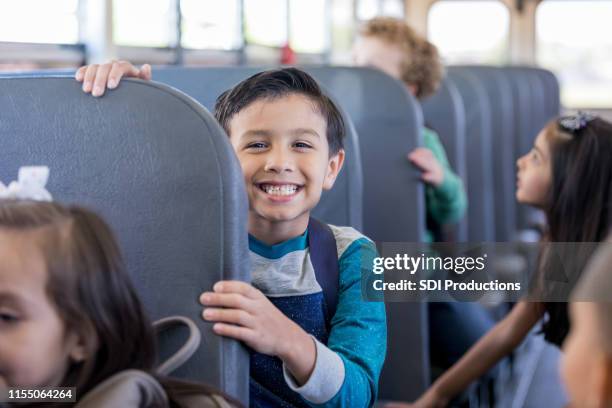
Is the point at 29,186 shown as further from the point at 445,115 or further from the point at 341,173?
the point at 445,115

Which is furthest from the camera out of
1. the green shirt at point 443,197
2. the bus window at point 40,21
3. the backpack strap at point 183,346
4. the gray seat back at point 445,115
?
the gray seat back at point 445,115

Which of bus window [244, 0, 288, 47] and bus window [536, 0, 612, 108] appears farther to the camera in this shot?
bus window [536, 0, 612, 108]

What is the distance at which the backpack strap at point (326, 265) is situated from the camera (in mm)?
956

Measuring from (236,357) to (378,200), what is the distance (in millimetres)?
991

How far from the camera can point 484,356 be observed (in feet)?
4.88

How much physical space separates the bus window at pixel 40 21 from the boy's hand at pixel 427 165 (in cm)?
85

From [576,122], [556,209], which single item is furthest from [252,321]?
[576,122]

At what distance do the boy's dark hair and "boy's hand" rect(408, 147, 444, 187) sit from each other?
0.83m

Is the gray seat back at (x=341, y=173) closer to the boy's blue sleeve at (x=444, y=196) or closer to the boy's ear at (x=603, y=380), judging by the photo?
the boy's blue sleeve at (x=444, y=196)

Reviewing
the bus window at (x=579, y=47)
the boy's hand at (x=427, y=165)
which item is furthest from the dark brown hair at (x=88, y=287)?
the bus window at (x=579, y=47)

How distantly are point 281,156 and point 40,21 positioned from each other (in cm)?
128

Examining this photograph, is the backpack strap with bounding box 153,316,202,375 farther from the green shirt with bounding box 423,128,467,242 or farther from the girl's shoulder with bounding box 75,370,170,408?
→ the green shirt with bounding box 423,128,467,242

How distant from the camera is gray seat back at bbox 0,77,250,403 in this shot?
89 cm

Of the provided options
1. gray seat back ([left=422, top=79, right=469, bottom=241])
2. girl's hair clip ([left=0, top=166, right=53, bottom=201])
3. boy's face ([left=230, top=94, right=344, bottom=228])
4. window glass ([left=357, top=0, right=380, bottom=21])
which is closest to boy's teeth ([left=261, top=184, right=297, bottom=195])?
boy's face ([left=230, top=94, right=344, bottom=228])
